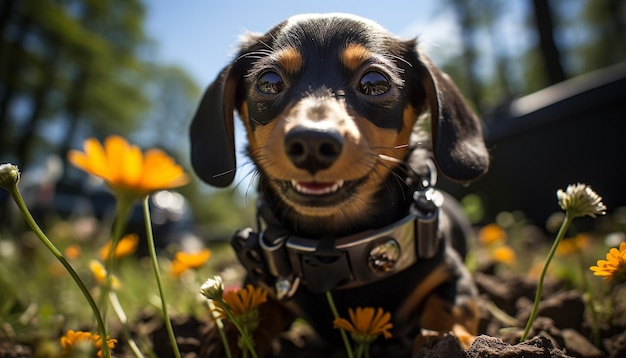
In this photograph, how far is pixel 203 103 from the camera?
1.71 meters

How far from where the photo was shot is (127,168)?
0.82m

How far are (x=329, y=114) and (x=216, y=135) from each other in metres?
0.56

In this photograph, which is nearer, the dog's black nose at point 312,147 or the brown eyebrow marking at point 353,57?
the dog's black nose at point 312,147

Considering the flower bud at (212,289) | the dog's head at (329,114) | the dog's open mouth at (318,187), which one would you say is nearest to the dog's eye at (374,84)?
the dog's head at (329,114)

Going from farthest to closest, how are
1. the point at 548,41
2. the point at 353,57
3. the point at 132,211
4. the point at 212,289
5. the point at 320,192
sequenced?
the point at 548,41, the point at 132,211, the point at 353,57, the point at 320,192, the point at 212,289

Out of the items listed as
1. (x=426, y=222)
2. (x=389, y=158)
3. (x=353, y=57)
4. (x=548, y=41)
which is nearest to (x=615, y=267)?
(x=426, y=222)

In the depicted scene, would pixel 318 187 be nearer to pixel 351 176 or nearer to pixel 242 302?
pixel 351 176

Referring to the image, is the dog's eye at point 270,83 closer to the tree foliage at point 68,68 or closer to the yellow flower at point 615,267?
the yellow flower at point 615,267

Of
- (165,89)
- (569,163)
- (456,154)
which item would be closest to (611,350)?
(456,154)

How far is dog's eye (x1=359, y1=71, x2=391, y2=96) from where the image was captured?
1.43 m

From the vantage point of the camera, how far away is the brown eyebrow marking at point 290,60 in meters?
1.45

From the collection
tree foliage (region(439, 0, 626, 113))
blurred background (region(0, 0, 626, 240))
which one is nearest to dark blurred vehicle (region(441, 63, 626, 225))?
blurred background (region(0, 0, 626, 240))

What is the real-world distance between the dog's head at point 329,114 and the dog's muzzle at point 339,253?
0.36 feet

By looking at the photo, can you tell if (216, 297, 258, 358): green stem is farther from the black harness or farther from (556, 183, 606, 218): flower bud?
(556, 183, 606, 218): flower bud
